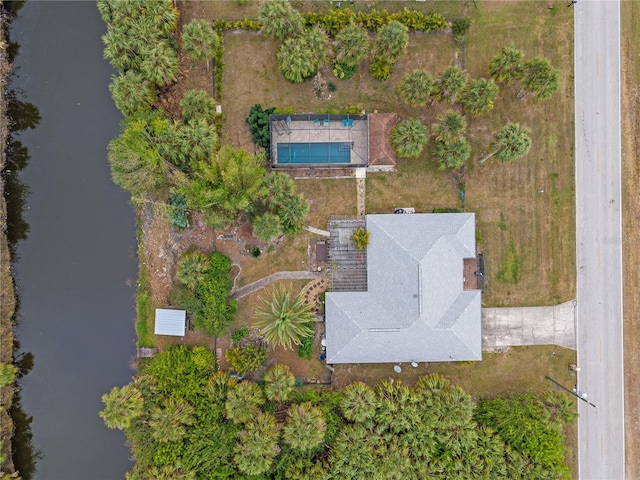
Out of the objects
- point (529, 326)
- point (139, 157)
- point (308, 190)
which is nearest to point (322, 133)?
point (308, 190)

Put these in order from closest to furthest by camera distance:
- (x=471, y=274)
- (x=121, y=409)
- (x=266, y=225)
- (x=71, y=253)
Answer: (x=121, y=409), (x=266, y=225), (x=471, y=274), (x=71, y=253)

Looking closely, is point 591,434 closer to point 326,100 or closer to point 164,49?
Answer: point 326,100

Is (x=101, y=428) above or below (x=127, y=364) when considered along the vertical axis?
below

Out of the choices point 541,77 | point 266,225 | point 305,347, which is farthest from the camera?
point 305,347

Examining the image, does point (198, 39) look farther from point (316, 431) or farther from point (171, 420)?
point (316, 431)

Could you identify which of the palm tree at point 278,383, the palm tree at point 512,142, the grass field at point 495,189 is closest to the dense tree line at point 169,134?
the grass field at point 495,189

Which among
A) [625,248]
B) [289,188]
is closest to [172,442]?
[289,188]

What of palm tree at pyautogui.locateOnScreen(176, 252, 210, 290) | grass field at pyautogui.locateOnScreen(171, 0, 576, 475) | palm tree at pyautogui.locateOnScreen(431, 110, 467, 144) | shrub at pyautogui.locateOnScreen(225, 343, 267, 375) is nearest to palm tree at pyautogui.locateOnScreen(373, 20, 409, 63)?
grass field at pyautogui.locateOnScreen(171, 0, 576, 475)
